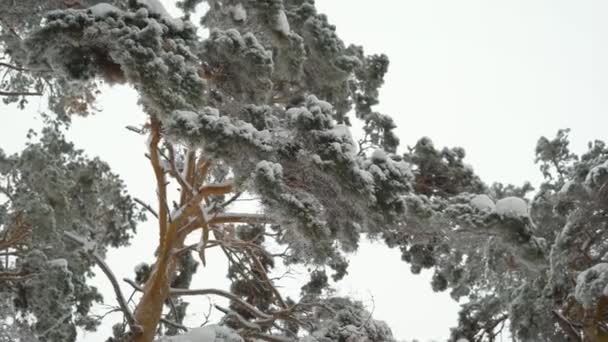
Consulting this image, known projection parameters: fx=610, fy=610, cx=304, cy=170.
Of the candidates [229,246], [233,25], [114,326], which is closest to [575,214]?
[229,246]

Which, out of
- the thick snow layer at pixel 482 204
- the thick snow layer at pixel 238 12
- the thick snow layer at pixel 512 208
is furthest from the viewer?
the thick snow layer at pixel 238 12

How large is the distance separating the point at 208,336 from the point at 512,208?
3.73m

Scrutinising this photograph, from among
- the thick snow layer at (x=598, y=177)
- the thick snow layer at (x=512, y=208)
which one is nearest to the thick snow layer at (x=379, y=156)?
the thick snow layer at (x=512, y=208)

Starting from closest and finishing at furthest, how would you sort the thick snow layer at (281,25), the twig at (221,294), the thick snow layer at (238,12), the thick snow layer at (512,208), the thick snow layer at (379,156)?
the thick snow layer at (379,156) → the thick snow layer at (512,208) → the twig at (221,294) → the thick snow layer at (281,25) → the thick snow layer at (238,12)

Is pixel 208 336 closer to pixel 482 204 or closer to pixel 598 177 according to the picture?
pixel 482 204

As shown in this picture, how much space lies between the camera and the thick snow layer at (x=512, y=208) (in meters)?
7.02

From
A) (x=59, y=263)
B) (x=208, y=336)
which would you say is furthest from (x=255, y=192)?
(x=59, y=263)

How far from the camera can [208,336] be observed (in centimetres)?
618

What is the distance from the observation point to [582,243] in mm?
9711

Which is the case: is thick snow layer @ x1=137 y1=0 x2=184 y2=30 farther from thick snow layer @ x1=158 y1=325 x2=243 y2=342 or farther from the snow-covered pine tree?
thick snow layer @ x1=158 y1=325 x2=243 y2=342

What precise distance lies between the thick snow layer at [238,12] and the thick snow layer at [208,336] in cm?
432

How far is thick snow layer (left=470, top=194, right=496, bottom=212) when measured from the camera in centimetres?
720

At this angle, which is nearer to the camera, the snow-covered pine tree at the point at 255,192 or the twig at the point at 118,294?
the snow-covered pine tree at the point at 255,192

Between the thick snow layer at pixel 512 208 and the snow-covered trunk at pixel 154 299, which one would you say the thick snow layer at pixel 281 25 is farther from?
the thick snow layer at pixel 512 208
